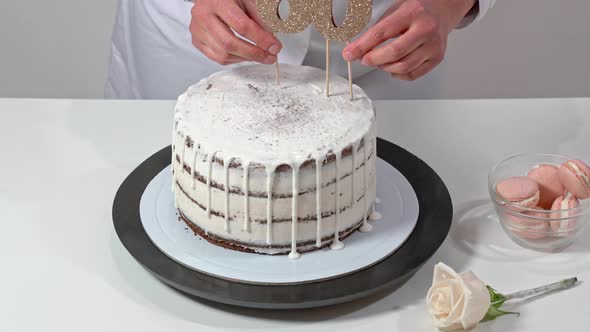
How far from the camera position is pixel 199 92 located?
5.53 feet

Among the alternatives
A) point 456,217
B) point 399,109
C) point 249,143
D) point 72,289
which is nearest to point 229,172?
point 249,143

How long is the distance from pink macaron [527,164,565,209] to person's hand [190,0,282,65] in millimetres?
543

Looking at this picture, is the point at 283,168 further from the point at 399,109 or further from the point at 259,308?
the point at 399,109

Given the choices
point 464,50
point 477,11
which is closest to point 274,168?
point 477,11

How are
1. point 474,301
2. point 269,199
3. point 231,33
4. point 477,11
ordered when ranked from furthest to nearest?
point 477,11 → point 231,33 → point 269,199 → point 474,301

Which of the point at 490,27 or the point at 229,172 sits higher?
the point at 490,27

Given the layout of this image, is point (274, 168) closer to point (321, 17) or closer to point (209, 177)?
point (209, 177)

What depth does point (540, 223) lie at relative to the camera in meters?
1.60

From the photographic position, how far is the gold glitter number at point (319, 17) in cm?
164

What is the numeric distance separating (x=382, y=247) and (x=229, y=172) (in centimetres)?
30

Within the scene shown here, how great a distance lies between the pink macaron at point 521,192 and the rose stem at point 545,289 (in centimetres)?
15

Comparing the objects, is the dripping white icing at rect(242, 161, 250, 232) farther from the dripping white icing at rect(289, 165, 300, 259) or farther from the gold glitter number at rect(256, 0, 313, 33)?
the gold glitter number at rect(256, 0, 313, 33)

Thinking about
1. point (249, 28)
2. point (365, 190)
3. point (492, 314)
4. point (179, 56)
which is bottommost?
point (492, 314)

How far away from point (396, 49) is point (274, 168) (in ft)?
1.19
